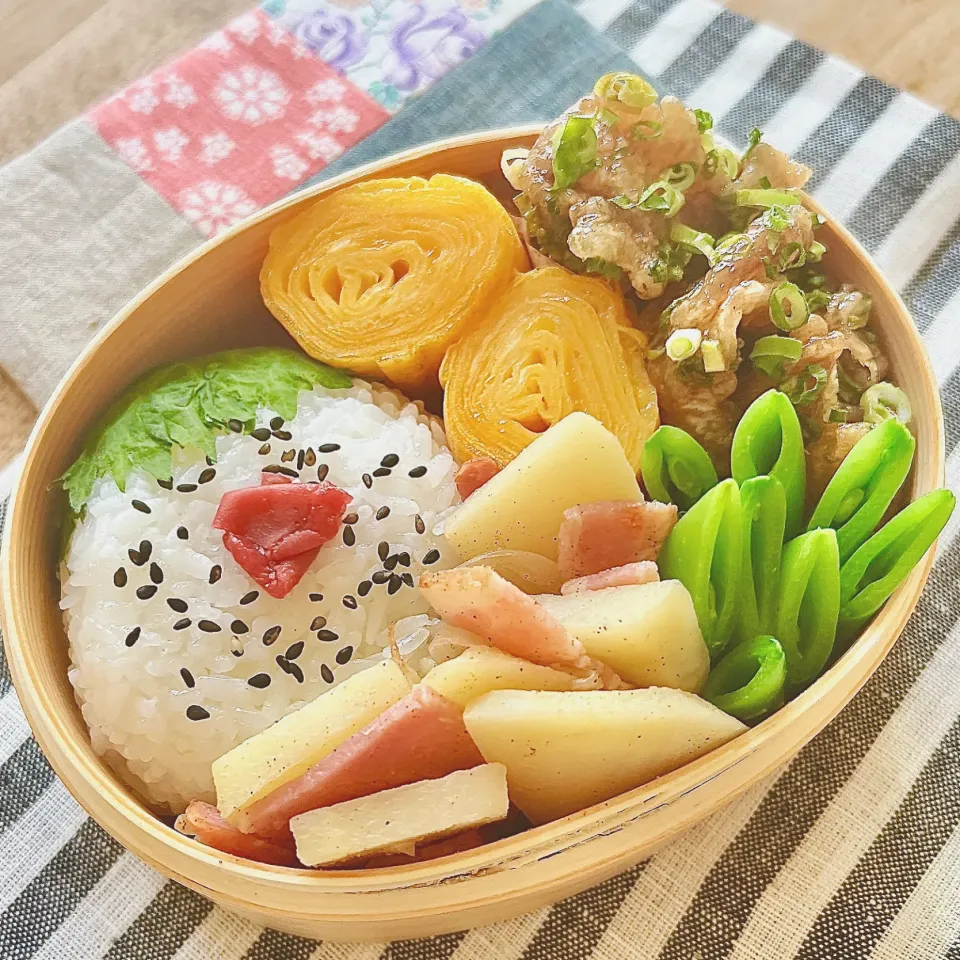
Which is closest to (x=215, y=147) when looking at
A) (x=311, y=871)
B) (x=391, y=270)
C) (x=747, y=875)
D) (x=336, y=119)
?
(x=336, y=119)

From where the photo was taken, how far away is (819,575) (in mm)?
1498

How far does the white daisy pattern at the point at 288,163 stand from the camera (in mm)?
2631

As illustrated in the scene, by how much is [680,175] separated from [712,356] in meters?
0.37

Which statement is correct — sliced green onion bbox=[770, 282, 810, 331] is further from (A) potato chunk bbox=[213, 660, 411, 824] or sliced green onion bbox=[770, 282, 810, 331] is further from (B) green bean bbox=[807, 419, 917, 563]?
(A) potato chunk bbox=[213, 660, 411, 824]

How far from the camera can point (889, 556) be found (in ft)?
5.12

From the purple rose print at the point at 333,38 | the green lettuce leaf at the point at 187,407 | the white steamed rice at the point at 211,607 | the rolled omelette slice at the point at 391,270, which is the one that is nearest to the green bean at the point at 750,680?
the white steamed rice at the point at 211,607

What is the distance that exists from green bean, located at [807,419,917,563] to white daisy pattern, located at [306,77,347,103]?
179 cm

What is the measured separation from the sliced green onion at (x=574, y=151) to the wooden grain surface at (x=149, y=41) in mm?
1450

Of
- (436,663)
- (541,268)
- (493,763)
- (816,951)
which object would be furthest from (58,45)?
(816,951)

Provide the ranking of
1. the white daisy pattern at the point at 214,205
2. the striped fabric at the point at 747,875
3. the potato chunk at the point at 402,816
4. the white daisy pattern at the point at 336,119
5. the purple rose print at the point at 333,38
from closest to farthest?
the potato chunk at the point at 402,816, the striped fabric at the point at 747,875, the white daisy pattern at the point at 214,205, the white daisy pattern at the point at 336,119, the purple rose print at the point at 333,38

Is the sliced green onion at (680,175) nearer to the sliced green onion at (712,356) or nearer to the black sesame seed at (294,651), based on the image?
the sliced green onion at (712,356)

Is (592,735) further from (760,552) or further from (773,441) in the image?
(773,441)

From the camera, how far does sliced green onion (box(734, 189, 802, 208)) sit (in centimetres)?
182

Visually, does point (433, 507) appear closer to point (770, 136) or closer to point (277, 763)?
point (277, 763)
